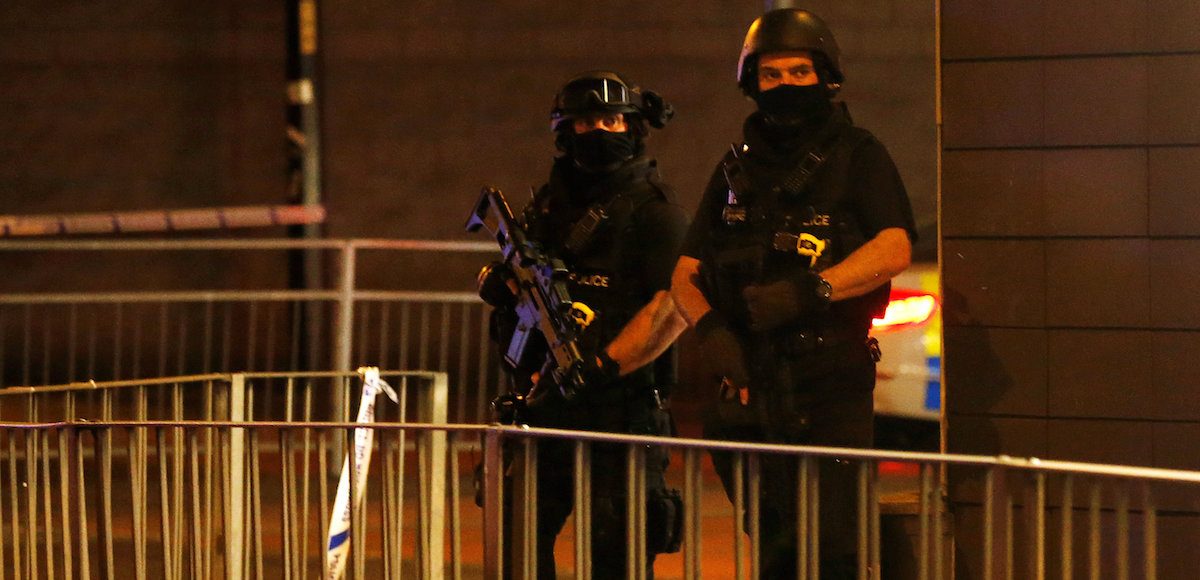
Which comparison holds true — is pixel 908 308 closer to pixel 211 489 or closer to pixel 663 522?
pixel 663 522

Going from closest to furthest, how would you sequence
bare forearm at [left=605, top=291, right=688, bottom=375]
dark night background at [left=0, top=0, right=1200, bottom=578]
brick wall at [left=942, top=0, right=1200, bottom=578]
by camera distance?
brick wall at [left=942, top=0, right=1200, bottom=578] → bare forearm at [left=605, top=291, right=688, bottom=375] → dark night background at [left=0, top=0, right=1200, bottom=578]

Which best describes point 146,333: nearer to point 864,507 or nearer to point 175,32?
point 175,32

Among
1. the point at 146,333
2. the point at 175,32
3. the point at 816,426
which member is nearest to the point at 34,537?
the point at 816,426

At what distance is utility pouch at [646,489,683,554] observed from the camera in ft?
14.8

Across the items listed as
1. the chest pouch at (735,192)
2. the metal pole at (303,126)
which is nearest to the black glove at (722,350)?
the chest pouch at (735,192)

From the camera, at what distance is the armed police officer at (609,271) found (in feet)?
15.8

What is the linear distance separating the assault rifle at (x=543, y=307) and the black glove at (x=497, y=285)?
46 mm

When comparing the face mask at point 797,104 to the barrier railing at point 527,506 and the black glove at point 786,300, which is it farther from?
the barrier railing at point 527,506

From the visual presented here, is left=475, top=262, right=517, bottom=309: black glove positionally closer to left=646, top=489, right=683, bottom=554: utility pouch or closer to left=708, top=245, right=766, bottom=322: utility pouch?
left=708, top=245, right=766, bottom=322: utility pouch

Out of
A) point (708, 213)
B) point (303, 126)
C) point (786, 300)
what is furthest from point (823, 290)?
point (303, 126)

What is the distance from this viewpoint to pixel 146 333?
1117cm

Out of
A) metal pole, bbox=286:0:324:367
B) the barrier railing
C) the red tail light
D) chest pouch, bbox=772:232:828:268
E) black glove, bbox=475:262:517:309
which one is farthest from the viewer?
metal pole, bbox=286:0:324:367

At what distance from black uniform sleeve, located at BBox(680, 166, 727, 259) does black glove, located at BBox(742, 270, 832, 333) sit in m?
0.35

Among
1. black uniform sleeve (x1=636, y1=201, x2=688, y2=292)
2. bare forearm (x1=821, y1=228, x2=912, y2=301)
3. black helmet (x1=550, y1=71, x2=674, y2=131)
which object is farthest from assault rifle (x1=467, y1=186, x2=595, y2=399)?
bare forearm (x1=821, y1=228, x2=912, y2=301)
